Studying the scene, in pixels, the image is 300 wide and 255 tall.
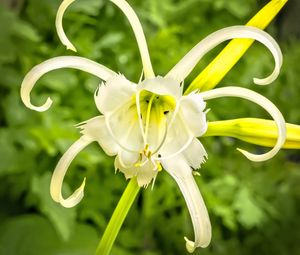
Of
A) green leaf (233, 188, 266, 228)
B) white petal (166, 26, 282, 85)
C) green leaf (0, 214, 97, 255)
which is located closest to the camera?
white petal (166, 26, 282, 85)

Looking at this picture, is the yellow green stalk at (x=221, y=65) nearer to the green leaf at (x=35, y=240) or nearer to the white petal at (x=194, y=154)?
the white petal at (x=194, y=154)

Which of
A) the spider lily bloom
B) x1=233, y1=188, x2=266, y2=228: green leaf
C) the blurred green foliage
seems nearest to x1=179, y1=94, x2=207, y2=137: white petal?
the spider lily bloom

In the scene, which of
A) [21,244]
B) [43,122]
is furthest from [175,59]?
[21,244]

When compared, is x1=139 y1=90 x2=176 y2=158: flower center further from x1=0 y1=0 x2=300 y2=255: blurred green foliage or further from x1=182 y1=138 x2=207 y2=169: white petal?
x1=0 y1=0 x2=300 y2=255: blurred green foliage

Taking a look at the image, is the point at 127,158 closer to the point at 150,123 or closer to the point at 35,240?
the point at 150,123

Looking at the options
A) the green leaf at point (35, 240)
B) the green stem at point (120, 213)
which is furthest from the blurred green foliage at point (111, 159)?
the green stem at point (120, 213)

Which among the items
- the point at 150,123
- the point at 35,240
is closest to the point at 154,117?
the point at 150,123

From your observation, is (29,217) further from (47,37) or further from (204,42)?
(204,42)
